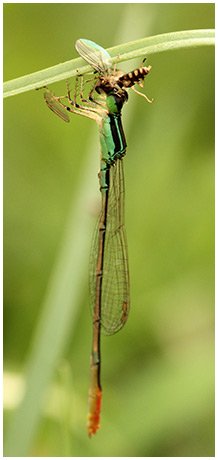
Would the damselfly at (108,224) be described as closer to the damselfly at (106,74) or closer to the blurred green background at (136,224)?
the damselfly at (106,74)

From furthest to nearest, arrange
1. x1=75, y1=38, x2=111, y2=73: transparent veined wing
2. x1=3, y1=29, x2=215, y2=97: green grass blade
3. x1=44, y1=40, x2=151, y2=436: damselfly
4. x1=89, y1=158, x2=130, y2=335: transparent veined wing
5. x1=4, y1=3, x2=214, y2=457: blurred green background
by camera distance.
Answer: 1. x1=4, y1=3, x2=214, y2=457: blurred green background
2. x1=89, y1=158, x2=130, y2=335: transparent veined wing
3. x1=44, y1=40, x2=151, y2=436: damselfly
4. x1=75, y1=38, x2=111, y2=73: transparent veined wing
5. x1=3, y1=29, x2=215, y2=97: green grass blade

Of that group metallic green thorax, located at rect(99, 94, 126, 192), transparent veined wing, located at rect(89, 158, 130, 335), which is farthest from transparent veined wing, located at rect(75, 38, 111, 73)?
transparent veined wing, located at rect(89, 158, 130, 335)

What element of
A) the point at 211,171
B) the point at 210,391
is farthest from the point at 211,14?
the point at 210,391

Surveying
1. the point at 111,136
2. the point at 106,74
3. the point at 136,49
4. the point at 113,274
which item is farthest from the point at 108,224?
the point at 136,49

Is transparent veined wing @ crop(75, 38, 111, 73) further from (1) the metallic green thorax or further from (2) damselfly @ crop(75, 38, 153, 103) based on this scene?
(1) the metallic green thorax

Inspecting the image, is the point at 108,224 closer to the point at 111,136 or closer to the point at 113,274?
the point at 113,274

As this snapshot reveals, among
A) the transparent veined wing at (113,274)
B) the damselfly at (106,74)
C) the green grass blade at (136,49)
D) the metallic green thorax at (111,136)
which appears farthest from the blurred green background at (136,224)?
the green grass blade at (136,49)
